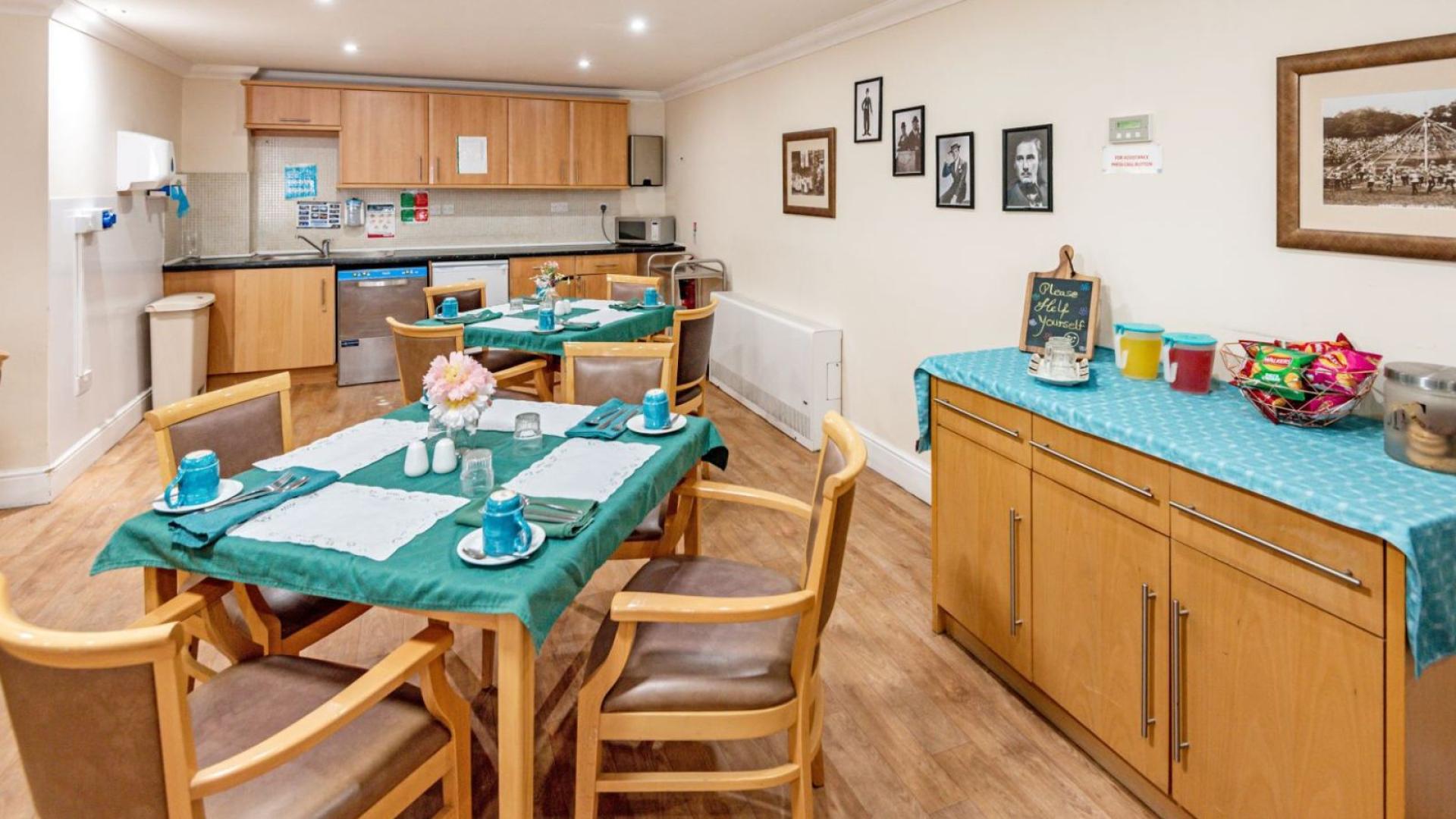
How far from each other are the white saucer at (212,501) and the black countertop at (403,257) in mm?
5063

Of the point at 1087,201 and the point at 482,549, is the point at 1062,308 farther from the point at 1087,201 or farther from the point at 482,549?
the point at 482,549

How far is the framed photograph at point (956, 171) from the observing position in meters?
3.52

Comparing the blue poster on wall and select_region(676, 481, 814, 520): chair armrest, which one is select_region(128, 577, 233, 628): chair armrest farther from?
the blue poster on wall

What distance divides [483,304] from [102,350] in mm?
2214

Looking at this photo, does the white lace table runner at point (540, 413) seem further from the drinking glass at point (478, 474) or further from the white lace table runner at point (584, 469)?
Answer: the drinking glass at point (478, 474)

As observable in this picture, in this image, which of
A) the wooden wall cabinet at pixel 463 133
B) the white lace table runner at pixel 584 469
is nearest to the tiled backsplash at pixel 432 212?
the wooden wall cabinet at pixel 463 133

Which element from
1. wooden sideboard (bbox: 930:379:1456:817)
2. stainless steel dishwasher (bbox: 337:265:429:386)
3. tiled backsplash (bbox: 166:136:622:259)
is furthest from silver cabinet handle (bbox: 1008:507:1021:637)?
tiled backsplash (bbox: 166:136:622:259)

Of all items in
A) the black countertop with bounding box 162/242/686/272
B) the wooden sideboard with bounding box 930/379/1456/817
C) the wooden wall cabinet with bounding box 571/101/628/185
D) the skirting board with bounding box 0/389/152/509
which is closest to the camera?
the wooden sideboard with bounding box 930/379/1456/817

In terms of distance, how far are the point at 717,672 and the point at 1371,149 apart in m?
2.01

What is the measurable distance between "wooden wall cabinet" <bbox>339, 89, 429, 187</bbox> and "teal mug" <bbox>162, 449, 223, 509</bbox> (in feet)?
18.5

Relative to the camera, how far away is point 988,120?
3.41 meters

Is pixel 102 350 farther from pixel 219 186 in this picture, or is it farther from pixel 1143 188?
pixel 1143 188

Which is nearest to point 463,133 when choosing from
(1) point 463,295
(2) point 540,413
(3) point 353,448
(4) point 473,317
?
(1) point 463,295

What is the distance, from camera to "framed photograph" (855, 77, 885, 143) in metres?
4.18
